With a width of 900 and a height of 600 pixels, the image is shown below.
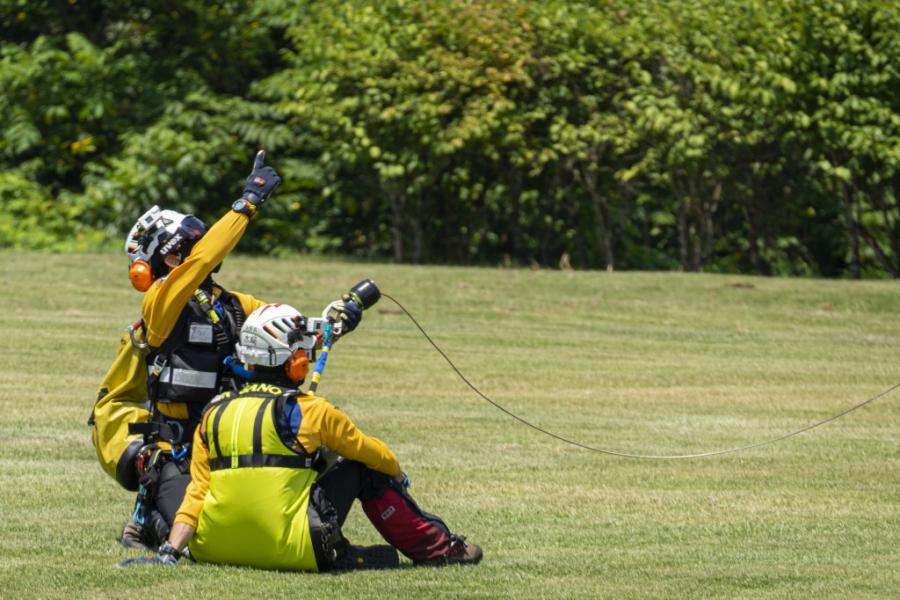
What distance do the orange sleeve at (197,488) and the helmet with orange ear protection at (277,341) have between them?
0.40 m

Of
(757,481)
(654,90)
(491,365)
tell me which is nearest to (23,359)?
(491,365)

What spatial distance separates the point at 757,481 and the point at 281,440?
4.46 m

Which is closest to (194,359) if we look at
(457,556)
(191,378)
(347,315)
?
(191,378)

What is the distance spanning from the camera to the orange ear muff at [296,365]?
798cm

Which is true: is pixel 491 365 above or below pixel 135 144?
below

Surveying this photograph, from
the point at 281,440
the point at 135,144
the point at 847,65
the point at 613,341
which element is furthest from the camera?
the point at 135,144

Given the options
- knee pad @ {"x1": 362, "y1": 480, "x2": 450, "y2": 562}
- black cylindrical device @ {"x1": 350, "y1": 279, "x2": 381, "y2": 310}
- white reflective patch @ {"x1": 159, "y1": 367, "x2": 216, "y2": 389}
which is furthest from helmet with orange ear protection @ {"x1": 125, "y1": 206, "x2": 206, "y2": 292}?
knee pad @ {"x1": 362, "y1": 480, "x2": 450, "y2": 562}

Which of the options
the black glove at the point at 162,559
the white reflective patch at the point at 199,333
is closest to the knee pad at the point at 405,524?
the black glove at the point at 162,559

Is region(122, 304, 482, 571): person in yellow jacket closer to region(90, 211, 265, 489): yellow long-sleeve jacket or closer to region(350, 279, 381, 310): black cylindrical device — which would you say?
region(90, 211, 265, 489): yellow long-sleeve jacket

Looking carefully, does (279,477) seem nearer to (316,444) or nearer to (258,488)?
→ (258,488)

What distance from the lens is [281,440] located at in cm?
782

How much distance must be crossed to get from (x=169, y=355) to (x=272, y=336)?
980 mm

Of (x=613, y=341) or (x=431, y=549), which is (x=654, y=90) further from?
(x=431, y=549)

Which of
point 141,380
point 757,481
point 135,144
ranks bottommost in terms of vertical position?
point 757,481
